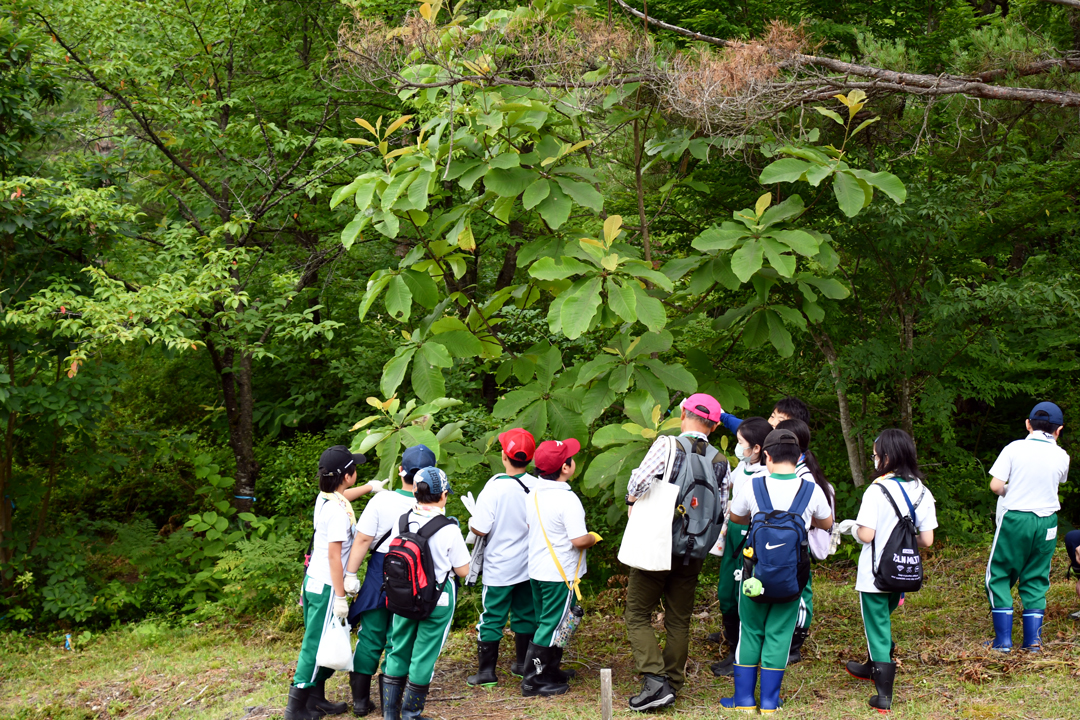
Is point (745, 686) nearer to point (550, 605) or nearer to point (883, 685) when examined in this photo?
point (883, 685)

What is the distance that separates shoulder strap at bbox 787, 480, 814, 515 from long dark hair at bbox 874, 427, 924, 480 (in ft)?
1.77

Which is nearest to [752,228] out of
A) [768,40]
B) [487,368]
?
[768,40]

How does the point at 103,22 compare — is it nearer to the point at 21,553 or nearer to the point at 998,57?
the point at 21,553

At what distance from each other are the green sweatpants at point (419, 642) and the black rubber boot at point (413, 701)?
2.2 inches

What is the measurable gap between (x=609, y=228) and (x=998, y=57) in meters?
3.05

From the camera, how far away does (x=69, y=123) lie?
8789mm

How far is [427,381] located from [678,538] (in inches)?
70.6

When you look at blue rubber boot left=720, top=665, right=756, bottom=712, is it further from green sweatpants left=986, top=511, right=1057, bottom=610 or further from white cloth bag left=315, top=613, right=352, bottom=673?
white cloth bag left=315, top=613, right=352, bottom=673

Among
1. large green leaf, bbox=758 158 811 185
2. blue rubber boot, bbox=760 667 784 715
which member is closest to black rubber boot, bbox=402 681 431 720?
blue rubber boot, bbox=760 667 784 715

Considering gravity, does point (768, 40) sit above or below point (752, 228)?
above

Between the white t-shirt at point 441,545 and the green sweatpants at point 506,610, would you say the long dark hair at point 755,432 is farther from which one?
the white t-shirt at point 441,545

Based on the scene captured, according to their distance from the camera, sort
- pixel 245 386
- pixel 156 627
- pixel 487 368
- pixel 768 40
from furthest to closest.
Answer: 1. pixel 245 386
2. pixel 156 627
3. pixel 487 368
4. pixel 768 40

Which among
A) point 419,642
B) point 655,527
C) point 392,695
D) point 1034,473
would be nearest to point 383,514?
point 419,642

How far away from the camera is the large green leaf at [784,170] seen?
16.1 feet
